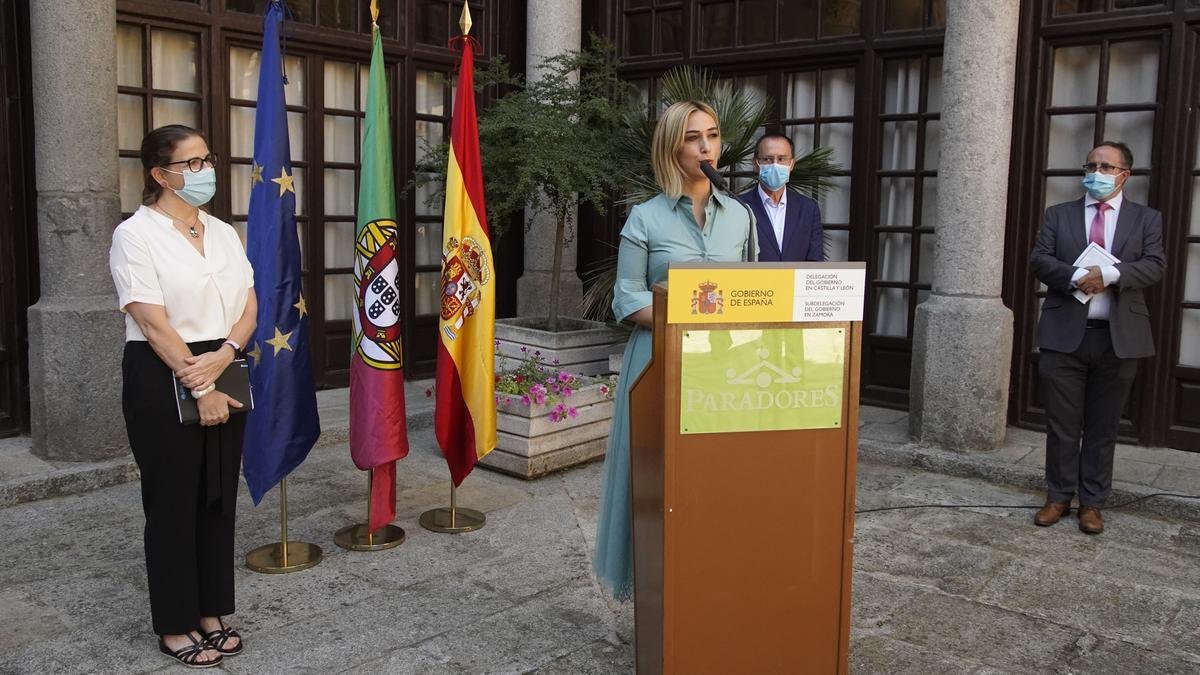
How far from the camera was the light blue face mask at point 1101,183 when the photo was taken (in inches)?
201

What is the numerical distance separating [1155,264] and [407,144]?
5.32 meters

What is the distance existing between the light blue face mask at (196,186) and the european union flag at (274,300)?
0.69 meters

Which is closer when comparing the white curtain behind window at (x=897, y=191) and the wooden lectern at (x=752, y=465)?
the wooden lectern at (x=752, y=465)

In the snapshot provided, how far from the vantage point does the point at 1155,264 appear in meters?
5.16

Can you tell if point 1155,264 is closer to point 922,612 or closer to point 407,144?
point 922,612

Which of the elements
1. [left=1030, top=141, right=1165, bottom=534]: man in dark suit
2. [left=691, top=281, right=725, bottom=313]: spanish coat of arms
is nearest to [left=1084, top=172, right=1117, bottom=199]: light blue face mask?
[left=1030, top=141, right=1165, bottom=534]: man in dark suit

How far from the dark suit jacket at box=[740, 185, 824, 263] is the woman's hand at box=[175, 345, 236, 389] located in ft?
9.86

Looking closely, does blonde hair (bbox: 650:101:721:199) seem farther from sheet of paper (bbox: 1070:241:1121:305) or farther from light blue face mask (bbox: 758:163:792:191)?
sheet of paper (bbox: 1070:241:1121:305)

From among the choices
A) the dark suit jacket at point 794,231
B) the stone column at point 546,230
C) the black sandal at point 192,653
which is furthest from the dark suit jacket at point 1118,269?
the black sandal at point 192,653

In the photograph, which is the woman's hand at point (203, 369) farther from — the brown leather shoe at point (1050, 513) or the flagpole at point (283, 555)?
the brown leather shoe at point (1050, 513)

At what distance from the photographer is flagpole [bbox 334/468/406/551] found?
481 centimetres

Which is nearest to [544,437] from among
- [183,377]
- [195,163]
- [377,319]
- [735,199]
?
[377,319]

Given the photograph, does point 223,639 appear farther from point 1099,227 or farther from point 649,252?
point 1099,227

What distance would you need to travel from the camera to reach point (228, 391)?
11.8ft
